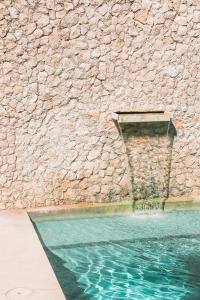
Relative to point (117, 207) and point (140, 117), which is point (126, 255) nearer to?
point (117, 207)

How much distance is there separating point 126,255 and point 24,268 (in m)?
1.29

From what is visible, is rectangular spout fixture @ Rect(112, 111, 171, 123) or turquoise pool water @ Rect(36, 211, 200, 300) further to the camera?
rectangular spout fixture @ Rect(112, 111, 171, 123)

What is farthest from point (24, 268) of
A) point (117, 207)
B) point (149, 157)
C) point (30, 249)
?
point (149, 157)

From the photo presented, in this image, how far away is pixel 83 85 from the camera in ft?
22.0

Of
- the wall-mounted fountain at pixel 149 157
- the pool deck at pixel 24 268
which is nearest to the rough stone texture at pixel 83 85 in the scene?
the wall-mounted fountain at pixel 149 157

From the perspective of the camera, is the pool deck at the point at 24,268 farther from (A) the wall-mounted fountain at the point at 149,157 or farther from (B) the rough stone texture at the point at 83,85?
(A) the wall-mounted fountain at the point at 149,157

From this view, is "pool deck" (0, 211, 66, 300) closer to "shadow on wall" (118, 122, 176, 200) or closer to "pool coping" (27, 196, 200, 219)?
"pool coping" (27, 196, 200, 219)

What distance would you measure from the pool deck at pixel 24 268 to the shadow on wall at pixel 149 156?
2054mm

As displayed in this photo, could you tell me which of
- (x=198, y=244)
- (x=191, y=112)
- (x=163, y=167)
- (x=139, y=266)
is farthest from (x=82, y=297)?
(x=191, y=112)

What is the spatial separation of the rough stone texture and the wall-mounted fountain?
12 cm

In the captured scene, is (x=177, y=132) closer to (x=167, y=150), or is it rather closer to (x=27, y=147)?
(x=167, y=150)

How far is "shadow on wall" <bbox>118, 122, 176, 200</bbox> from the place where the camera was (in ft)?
23.0

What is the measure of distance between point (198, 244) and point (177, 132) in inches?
91.0

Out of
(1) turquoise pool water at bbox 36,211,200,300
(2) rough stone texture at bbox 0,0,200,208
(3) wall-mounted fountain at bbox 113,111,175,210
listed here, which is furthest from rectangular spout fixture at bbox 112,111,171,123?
(1) turquoise pool water at bbox 36,211,200,300
